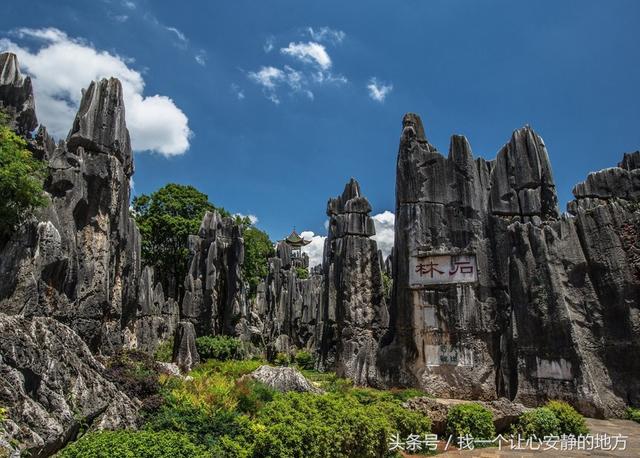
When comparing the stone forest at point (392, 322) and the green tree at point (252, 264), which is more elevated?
the green tree at point (252, 264)

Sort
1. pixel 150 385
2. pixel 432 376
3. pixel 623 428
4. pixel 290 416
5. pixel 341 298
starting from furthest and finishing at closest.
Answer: pixel 341 298 < pixel 432 376 < pixel 623 428 < pixel 150 385 < pixel 290 416

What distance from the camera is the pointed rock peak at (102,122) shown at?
34.7ft

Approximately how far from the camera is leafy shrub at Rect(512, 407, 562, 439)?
8328mm

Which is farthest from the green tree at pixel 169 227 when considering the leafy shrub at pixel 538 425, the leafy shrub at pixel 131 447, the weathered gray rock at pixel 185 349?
the leafy shrub at pixel 131 447

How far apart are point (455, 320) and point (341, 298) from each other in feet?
24.5

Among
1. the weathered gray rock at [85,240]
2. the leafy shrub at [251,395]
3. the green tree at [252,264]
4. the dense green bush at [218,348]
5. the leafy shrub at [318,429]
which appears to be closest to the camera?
the leafy shrub at [318,429]

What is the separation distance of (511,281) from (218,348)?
39.4 ft

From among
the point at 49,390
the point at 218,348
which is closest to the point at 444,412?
the point at 49,390

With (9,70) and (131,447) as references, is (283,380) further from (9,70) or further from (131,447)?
(9,70)

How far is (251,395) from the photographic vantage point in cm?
799

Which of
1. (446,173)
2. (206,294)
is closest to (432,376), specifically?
(446,173)

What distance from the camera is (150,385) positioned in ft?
24.9

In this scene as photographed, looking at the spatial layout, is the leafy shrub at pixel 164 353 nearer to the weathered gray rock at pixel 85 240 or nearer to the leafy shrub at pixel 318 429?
the weathered gray rock at pixel 85 240

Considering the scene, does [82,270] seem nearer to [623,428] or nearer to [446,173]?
[446,173]
